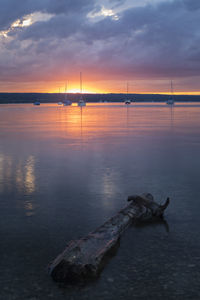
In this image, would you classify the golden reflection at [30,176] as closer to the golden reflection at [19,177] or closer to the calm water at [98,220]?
the calm water at [98,220]

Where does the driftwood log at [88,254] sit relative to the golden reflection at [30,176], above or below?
below

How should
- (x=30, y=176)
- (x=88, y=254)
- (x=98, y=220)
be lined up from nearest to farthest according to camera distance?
(x=88, y=254) → (x=98, y=220) → (x=30, y=176)

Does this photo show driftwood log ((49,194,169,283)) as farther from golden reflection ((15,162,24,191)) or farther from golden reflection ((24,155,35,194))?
golden reflection ((15,162,24,191))

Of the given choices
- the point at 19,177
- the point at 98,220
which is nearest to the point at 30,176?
the point at 19,177

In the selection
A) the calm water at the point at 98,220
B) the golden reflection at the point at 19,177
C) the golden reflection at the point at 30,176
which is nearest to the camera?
the calm water at the point at 98,220

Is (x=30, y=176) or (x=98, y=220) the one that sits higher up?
(x=30, y=176)

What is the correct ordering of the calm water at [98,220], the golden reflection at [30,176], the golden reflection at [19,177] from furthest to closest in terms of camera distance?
the golden reflection at [19,177] → the golden reflection at [30,176] → the calm water at [98,220]

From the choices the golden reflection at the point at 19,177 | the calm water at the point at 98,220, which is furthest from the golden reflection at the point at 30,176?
the golden reflection at the point at 19,177

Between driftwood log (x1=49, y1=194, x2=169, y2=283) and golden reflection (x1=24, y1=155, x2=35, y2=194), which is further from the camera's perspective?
golden reflection (x1=24, y1=155, x2=35, y2=194)

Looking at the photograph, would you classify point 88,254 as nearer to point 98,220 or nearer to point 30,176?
point 98,220

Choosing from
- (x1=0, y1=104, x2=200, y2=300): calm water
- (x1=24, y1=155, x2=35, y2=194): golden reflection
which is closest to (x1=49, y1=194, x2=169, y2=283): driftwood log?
(x1=0, y1=104, x2=200, y2=300): calm water

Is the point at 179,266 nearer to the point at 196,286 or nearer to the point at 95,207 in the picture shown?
Answer: the point at 196,286

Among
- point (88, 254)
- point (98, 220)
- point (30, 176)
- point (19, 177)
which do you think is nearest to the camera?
point (88, 254)

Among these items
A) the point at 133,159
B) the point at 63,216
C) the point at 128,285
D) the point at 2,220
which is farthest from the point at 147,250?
the point at 133,159
